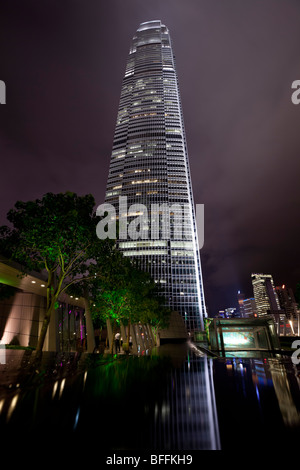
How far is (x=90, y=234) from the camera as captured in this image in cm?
1595

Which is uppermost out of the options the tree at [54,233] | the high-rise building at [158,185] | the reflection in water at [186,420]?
the high-rise building at [158,185]

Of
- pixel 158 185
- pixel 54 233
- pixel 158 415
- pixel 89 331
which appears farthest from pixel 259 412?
pixel 158 185

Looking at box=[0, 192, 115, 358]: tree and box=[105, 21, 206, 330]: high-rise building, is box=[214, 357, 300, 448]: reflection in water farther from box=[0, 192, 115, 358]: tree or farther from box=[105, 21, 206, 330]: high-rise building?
box=[105, 21, 206, 330]: high-rise building

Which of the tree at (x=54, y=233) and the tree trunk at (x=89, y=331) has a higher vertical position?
the tree at (x=54, y=233)

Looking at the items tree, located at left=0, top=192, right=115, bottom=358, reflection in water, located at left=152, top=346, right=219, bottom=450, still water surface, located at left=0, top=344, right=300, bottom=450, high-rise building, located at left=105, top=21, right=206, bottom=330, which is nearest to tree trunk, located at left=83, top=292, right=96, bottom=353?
tree, located at left=0, top=192, right=115, bottom=358

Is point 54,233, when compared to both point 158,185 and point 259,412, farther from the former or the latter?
point 158,185

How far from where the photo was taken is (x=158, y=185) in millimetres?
122000

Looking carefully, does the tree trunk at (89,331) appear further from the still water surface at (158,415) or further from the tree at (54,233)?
the still water surface at (158,415)

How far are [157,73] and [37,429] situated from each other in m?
208

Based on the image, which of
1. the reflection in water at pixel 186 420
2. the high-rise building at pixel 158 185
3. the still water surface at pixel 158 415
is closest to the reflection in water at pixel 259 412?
the still water surface at pixel 158 415

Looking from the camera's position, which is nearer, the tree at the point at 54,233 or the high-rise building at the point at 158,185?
the tree at the point at 54,233

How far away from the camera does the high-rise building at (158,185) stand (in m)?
105

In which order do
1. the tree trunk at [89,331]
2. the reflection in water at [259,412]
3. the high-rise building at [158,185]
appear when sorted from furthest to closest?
the high-rise building at [158,185] → the tree trunk at [89,331] → the reflection in water at [259,412]

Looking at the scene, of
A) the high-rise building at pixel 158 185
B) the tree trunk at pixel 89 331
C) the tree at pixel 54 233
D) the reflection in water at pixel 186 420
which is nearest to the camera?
the reflection in water at pixel 186 420
